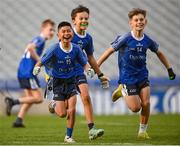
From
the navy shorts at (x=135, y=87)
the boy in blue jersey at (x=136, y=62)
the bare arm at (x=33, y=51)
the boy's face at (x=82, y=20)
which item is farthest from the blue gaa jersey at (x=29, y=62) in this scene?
the navy shorts at (x=135, y=87)

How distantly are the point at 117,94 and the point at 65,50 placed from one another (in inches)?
63.6

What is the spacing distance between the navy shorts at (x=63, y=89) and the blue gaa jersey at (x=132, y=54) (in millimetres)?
1023

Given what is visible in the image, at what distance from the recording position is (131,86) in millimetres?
11367

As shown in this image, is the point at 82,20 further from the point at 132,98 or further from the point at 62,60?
the point at 132,98

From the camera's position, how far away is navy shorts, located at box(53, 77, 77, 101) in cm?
1074

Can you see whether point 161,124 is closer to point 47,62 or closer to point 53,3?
point 47,62

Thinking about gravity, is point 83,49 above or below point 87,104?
above

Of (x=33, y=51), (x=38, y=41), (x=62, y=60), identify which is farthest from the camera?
(x=38, y=41)

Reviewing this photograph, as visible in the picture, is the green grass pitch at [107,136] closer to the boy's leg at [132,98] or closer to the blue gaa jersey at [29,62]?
the boy's leg at [132,98]

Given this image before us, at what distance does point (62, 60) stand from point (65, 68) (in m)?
0.15

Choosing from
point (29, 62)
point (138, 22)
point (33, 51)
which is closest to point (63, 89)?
point (138, 22)

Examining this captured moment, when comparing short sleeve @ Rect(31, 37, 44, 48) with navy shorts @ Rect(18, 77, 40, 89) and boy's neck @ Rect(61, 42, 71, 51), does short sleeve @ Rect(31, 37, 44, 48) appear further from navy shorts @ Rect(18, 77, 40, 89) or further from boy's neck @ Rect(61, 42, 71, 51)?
boy's neck @ Rect(61, 42, 71, 51)

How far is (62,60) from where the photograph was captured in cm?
1066

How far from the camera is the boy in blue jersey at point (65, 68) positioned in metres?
10.6
